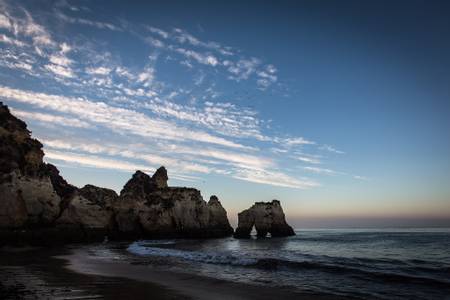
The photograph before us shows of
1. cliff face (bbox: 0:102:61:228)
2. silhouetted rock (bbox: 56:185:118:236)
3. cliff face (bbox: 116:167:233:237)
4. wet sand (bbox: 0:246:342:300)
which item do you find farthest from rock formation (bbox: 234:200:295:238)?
wet sand (bbox: 0:246:342:300)

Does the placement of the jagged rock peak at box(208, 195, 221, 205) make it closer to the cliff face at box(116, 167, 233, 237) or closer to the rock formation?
the cliff face at box(116, 167, 233, 237)

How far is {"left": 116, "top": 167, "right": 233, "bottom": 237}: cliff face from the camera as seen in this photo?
209 feet

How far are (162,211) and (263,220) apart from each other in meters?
23.3

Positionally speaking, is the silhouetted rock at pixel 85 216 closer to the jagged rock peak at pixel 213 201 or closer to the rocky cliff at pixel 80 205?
the rocky cliff at pixel 80 205

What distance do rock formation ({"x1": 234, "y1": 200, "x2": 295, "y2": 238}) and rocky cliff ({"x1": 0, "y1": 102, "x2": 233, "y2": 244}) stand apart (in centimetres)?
532

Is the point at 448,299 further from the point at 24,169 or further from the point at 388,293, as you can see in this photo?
the point at 24,169

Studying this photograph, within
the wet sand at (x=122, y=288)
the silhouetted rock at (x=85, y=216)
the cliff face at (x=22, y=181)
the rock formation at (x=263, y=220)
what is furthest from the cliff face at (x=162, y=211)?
the wet sand at (x=122, y=288)

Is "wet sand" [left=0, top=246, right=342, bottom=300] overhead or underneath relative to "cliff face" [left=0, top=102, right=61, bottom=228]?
underneath

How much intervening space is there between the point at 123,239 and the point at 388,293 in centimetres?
5387

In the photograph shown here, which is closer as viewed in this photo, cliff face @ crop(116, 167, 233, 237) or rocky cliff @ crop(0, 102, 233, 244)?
rocky cliff @ crop(0, 102, 233, 244)

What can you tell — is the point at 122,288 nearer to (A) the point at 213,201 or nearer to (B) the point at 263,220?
(B) the point at 263,220

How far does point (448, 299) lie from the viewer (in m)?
13.4

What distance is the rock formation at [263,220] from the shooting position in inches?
3056

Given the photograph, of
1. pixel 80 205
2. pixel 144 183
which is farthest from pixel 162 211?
pixel 80 205
